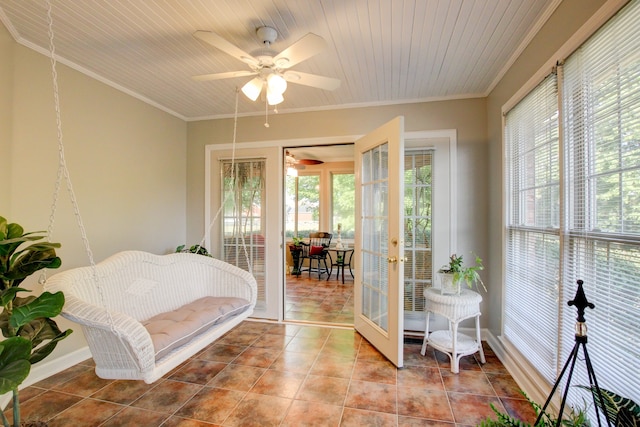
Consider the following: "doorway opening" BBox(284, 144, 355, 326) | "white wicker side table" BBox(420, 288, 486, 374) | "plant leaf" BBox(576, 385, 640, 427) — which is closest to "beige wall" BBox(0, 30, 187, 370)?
"doorway opening" BBox(284, 144, 355, 326)

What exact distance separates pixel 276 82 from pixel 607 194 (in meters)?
1.94

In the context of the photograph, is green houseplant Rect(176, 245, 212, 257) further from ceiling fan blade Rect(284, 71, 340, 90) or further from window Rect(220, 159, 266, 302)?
ceiling fan blade Rect(284, 71, 340, 90)

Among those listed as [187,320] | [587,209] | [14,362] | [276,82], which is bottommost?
[187,320]

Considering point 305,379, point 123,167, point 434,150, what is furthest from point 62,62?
point 434,150

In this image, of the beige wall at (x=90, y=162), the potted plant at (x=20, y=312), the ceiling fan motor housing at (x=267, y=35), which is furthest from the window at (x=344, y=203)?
the potted plant at (x=20, y=312)

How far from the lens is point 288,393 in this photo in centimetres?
223

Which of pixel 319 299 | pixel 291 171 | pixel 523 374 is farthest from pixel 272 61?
pixel 291 171

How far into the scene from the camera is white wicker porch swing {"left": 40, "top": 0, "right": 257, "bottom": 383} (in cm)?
159

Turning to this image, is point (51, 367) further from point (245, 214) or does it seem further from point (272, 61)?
point (272, 61)

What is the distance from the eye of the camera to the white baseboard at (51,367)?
2.28 metres

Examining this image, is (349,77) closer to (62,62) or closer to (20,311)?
(62,62)

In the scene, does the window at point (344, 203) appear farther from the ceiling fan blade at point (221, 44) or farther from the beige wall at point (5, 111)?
the beige wall at point (5, 111)

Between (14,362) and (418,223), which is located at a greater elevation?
(418,223)

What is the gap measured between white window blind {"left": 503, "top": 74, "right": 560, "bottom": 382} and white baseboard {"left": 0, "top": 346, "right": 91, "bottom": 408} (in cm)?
363
